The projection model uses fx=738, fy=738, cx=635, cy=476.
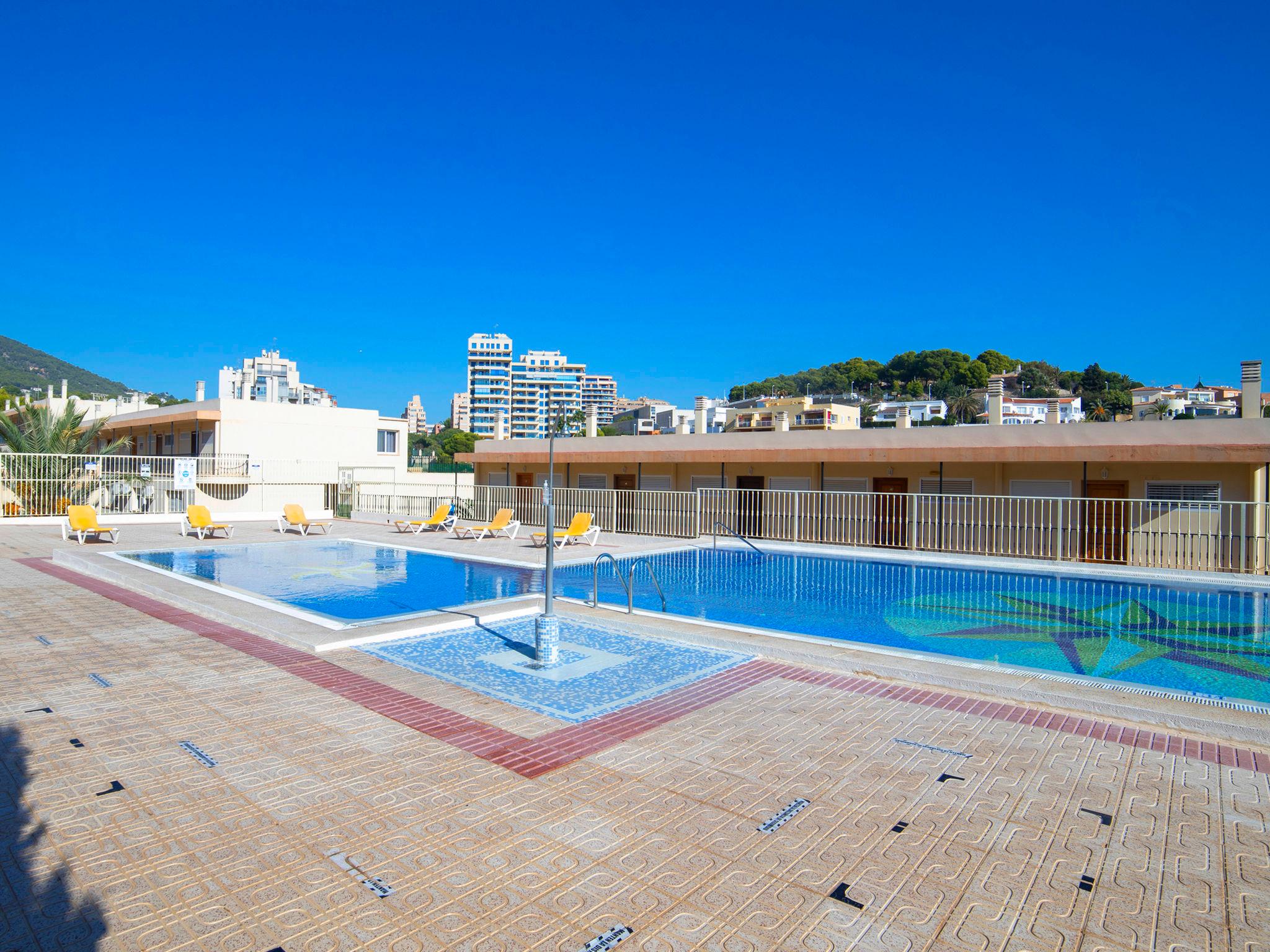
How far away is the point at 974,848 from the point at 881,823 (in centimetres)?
45

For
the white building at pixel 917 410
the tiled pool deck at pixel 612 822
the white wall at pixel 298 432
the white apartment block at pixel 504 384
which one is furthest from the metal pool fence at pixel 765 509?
the white apartment block at pixel 504 384

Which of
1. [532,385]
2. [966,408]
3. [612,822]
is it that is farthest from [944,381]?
[612,822]

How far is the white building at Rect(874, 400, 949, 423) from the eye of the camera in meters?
84.6

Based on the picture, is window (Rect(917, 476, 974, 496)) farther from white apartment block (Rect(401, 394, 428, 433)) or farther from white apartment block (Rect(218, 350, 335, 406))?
white apartment block (Rect(401, 394, 428, 433))

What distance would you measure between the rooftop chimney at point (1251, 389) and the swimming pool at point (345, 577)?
16.7 m

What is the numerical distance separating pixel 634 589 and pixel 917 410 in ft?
263

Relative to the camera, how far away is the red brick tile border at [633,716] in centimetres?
491

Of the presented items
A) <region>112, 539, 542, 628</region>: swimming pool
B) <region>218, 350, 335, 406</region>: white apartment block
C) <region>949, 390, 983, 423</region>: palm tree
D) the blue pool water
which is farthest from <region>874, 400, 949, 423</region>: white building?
<region>112, 539, 542, 628</region>: swimming pool

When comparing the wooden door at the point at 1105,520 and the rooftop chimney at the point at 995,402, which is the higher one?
the rooftop chimney at the point at 995,402

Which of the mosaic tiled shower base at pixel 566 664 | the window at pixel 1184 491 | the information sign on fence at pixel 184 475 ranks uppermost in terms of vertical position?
the information sign on fence at pixel 184 475

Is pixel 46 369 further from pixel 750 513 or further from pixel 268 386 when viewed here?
pixel 750 513

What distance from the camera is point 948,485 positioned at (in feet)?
64.9

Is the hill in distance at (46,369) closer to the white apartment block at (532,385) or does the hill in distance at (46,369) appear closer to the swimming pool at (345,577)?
the white apartment block at (532,385)

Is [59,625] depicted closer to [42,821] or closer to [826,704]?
[42,821]
